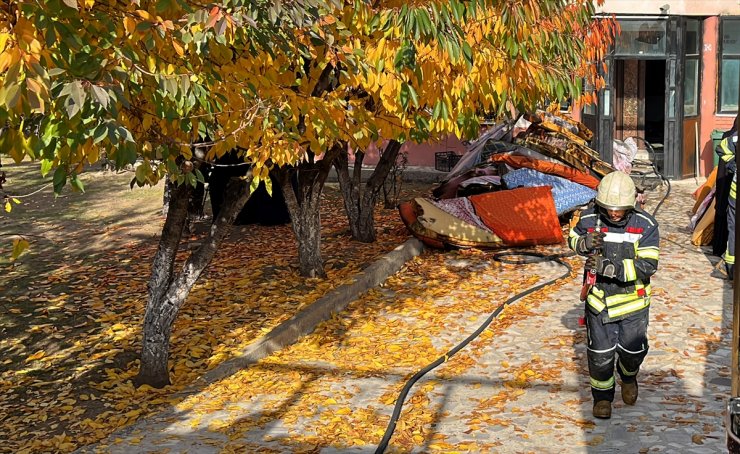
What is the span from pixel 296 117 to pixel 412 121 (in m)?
1.47

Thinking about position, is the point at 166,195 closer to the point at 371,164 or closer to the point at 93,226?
the point at 93,226

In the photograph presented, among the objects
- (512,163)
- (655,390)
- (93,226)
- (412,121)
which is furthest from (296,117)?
(93,226)

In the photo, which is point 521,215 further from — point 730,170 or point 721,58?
point 721,58

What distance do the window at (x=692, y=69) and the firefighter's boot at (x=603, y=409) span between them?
42.0 feet

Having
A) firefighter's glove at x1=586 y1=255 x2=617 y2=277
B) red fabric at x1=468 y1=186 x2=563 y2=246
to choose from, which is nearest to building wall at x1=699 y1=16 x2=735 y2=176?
red fabric at x1=468 y1=186 x2=563 y2=246

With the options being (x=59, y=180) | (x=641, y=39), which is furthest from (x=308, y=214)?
(x=641, y=39)

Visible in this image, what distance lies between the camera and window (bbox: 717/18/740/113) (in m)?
19.2

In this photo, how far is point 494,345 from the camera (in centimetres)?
977

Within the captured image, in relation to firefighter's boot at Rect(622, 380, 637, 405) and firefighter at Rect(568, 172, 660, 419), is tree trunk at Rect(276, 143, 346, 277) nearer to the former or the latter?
firefighter at Rect(568, 172, 660, 419)

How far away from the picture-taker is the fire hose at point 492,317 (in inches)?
297

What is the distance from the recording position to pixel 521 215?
1420 centimetres

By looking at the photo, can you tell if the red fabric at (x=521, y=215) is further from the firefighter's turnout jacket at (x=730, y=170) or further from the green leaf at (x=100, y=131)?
the green leaf at (x=100, y=131)

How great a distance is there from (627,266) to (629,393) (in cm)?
106

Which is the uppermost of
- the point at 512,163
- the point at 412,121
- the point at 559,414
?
the point at 412,121
